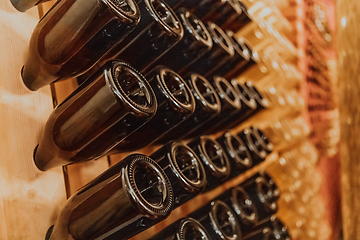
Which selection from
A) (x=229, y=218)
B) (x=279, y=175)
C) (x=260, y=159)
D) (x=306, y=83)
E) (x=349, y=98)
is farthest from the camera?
(x=306, y=83)

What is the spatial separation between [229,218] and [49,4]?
1.71 ft

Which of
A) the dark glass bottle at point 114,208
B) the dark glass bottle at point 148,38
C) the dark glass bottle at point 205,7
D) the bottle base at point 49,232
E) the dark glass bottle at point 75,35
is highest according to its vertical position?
the dark glass bottle at point 75,35

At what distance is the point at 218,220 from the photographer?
663 mm

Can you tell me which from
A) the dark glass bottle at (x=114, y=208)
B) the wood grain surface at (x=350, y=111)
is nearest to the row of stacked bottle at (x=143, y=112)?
the dark glass bottle at (x=114, y=208)

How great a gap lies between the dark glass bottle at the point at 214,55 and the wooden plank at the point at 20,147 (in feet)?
1.01

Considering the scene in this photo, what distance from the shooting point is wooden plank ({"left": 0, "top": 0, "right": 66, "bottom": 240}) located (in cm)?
41

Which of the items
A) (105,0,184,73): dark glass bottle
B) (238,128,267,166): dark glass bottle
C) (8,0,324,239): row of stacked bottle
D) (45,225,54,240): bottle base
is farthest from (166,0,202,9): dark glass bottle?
(45,225,54,240): bottle base

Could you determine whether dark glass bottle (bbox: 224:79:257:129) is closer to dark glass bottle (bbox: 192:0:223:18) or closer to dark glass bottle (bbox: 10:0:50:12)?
dark glass bottle (bbox: 192:0:223:18)

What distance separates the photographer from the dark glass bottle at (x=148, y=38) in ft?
1.59

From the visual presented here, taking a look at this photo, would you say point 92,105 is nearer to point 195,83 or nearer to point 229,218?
point 195,83

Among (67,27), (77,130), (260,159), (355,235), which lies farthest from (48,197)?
(355,235)

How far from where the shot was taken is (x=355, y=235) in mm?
934

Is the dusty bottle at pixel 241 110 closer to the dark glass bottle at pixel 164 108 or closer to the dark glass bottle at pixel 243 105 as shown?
the dark glass bottle at pixel 243 105

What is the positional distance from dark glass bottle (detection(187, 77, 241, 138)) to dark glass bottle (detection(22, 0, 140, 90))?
33cm
